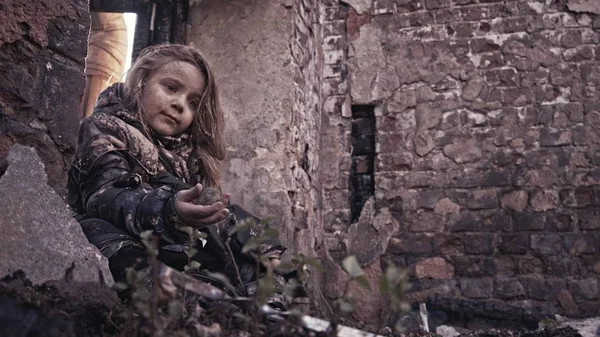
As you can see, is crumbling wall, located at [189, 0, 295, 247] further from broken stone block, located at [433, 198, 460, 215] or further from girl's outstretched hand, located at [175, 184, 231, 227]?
girl's outstretched hand, located at [175, 184, 231, 227]

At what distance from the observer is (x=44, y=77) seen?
5.71ft

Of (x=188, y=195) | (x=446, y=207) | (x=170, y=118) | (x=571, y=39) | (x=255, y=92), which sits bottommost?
(x=446, y=207)

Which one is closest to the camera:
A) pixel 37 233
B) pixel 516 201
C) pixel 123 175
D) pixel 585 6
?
pixel 37 233

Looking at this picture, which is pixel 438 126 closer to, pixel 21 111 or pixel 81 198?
pixel 81 198

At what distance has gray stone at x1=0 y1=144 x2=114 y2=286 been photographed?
58.0 inches

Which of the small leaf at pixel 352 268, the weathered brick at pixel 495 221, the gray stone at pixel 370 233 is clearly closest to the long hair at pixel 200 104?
the small leaf at pixel 352 268

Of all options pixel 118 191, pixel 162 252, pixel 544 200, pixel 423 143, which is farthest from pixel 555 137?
pixel 118 191

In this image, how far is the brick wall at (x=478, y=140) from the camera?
14.8 feet

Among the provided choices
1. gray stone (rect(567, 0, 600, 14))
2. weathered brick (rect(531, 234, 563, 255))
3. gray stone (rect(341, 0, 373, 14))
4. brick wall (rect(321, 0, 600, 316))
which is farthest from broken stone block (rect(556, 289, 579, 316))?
gray stone (rect(341, 0, 373, 14))

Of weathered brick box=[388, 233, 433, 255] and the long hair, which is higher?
the long hair

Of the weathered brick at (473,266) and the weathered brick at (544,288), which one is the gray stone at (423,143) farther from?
the weathered brick at (544,288)

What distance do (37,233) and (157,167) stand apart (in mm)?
841

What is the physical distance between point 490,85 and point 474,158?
1.90ft

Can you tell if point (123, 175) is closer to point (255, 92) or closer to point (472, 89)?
point (255, 92)
